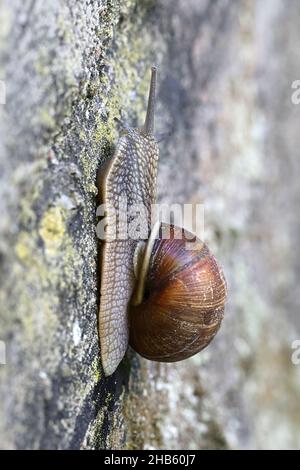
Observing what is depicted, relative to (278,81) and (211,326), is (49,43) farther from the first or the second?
(278,81)

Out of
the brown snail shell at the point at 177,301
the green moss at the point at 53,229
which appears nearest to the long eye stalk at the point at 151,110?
the brown snail shell at the point at 177,301

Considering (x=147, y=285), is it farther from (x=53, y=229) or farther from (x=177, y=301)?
(x=53, y=229)

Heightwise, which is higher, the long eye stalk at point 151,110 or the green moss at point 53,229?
the long eye stalk at point 151,110

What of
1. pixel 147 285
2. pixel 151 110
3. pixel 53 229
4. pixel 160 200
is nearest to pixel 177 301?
pixel 147 285

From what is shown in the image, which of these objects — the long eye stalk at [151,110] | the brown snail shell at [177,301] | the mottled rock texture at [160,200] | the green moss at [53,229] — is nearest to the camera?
the mottled rock texture at [160,200]

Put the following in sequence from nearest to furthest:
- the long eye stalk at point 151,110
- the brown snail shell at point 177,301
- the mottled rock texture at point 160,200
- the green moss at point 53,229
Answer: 1. the mottled rock texture at point 160,200
2. the green moss at point 53,229
3. the brown snail shell at point 177,301
4. the long eye stalk at point 151,110

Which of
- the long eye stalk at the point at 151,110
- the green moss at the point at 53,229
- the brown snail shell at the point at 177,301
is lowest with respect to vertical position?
the brown snail shell at the point at 177,301

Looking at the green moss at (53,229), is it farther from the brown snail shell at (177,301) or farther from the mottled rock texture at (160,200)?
the brown snail shell at (177,301)

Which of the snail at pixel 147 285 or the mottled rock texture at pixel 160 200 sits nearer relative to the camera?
the mottled rock texture at pixel 160 200

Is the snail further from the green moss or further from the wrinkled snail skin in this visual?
the green moss
